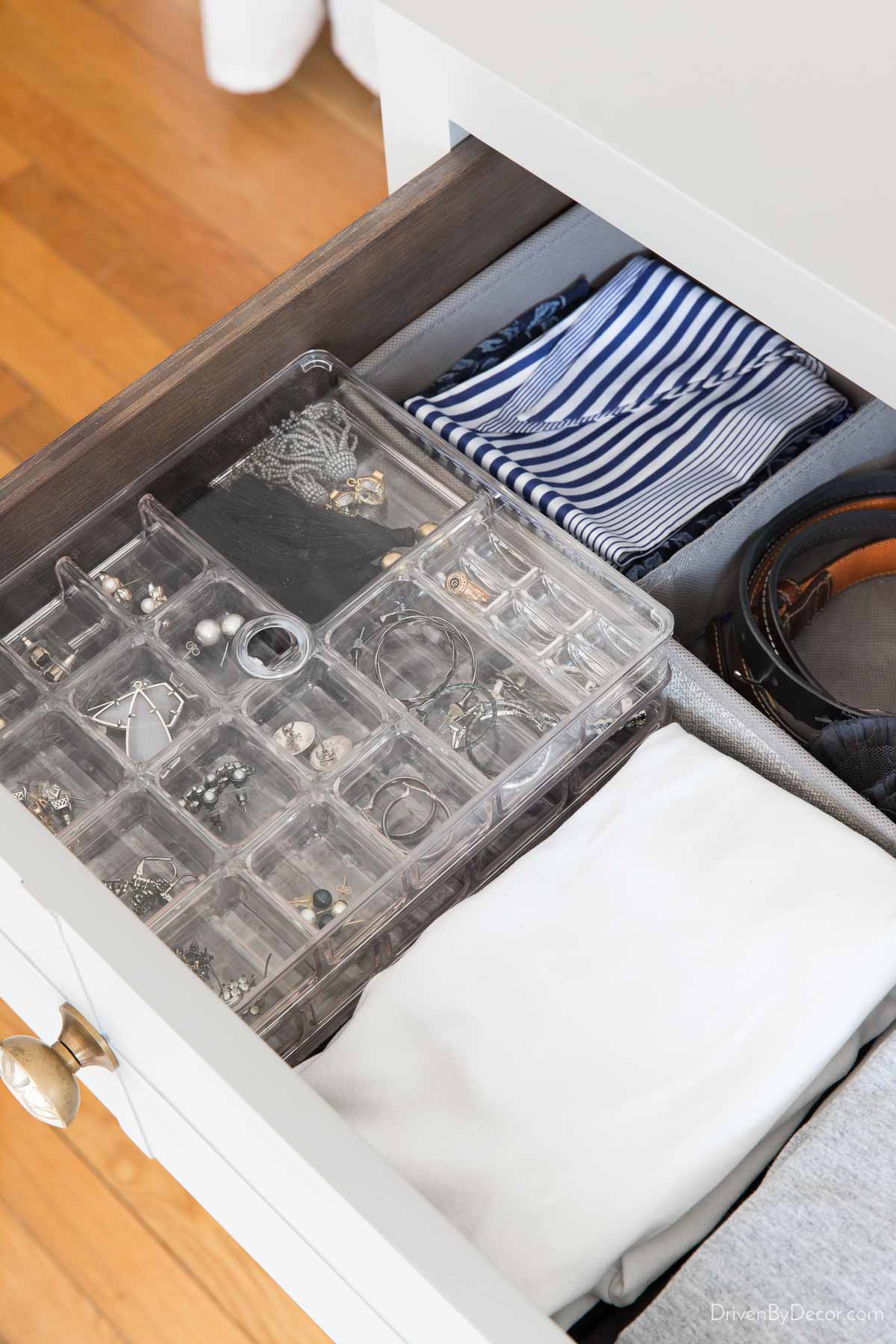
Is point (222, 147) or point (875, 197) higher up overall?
point (222, 147)

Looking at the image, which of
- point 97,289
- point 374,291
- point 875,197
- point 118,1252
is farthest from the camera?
point 97,289

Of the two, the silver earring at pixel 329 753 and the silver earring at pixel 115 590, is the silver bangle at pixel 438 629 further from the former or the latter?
the silver earring at pixel 115 590

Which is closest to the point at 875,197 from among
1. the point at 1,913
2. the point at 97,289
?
the point at 1,913

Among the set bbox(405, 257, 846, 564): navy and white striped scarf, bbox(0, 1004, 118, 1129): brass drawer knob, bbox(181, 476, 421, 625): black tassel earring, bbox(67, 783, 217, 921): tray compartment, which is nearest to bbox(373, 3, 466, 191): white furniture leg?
bbox(405, 257, 846, 564): navy and white striped scarf

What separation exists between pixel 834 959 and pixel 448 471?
40 cm

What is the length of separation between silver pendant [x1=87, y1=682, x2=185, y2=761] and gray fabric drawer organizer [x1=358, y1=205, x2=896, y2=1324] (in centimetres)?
29

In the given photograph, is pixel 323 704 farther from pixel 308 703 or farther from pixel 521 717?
pixel 521 717

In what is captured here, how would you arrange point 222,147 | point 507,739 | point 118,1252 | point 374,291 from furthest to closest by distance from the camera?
point 222,147, point 118,1252, point 374,291, point 507,739

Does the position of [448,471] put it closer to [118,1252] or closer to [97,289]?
[118,1252]

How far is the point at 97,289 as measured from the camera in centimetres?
153

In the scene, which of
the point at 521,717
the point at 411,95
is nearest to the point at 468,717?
the point at 521,717

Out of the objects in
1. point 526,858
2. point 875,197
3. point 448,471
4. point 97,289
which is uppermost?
point 97,289

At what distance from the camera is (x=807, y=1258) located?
2.08 ft

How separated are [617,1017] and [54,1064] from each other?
0.95ft
